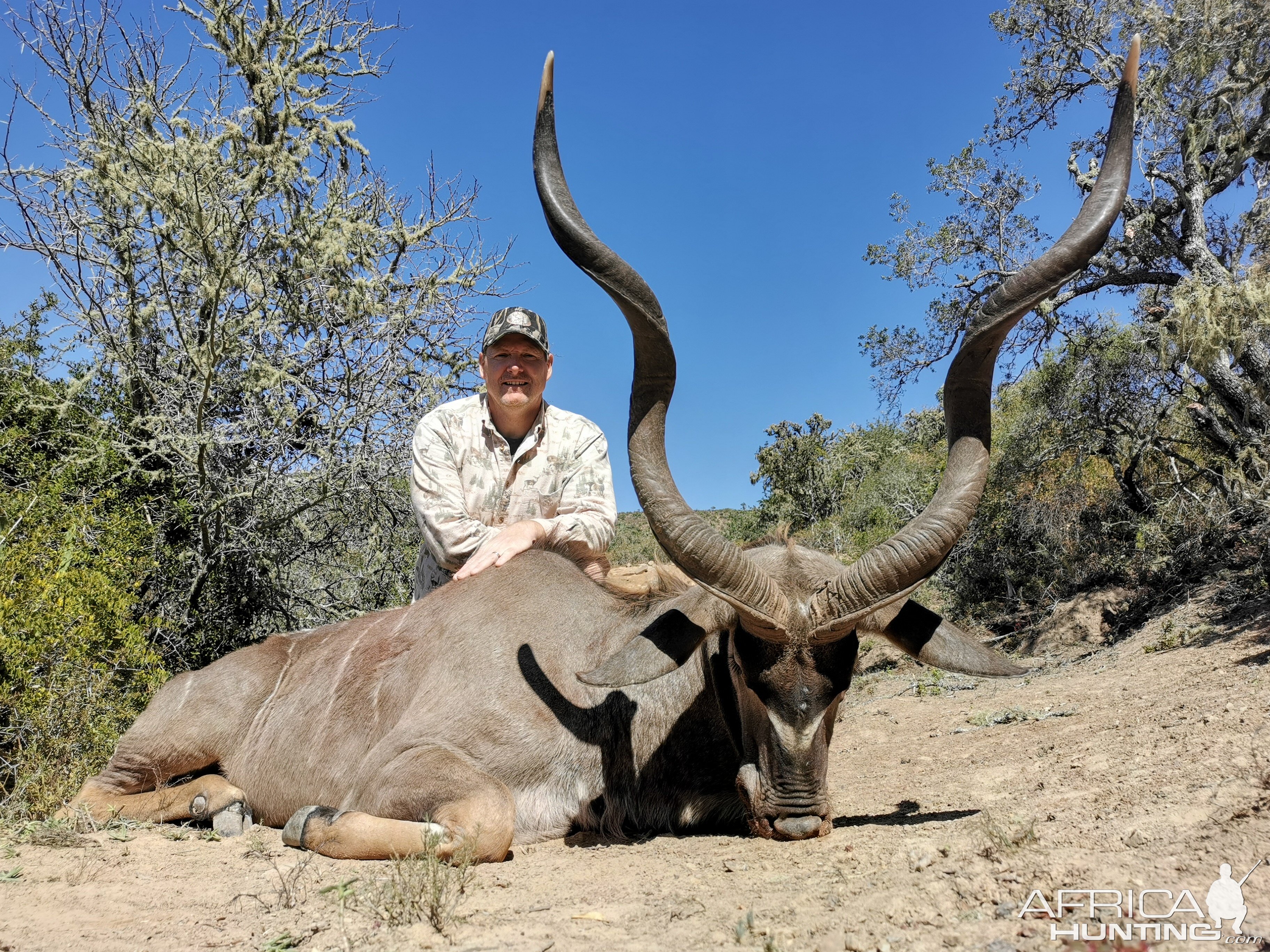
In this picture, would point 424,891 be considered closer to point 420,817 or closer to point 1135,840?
point 420,817

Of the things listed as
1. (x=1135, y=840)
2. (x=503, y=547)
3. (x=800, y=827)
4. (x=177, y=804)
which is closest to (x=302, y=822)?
(x=177, y=804)

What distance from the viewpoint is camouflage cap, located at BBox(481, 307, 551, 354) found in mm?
6000

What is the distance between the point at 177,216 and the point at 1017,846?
8353mm

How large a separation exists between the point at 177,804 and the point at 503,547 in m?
2.38

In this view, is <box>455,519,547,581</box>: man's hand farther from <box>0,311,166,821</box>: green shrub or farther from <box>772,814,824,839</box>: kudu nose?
<box>0,311,166,821</box>: green shrub

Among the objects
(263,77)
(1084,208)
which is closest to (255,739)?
(1084,208)

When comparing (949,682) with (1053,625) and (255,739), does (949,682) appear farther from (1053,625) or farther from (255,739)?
(255,739)

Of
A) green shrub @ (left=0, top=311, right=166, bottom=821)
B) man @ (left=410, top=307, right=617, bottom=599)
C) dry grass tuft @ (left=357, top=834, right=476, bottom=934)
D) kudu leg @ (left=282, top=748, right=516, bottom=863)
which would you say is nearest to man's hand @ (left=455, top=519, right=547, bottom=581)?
man @ (left=410, top=307, right=617, bottom=599)

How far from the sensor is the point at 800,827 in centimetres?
355

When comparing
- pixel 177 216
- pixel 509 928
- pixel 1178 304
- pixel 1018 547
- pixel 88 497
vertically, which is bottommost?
pixel 509 928

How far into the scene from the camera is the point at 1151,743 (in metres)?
4.05

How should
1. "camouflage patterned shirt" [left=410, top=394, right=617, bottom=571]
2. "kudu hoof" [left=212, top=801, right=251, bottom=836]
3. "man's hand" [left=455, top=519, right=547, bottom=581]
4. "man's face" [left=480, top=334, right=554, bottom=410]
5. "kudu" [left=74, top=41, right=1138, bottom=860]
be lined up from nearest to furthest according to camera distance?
"kudu" [left=74, top=41, right=1138, bottom=860] → "kudu hoof" [left=212, top=801, right=251, bottom=836] → "man's hand" [left=455, top=519, right=547, bottom=581] → "camouflage patterned shirt" [left=410, top=394, right=617, bottom=571] → "man's face" [left=480, top=334, right=554, bottom=410]

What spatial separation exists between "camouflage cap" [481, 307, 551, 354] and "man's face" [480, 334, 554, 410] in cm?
2

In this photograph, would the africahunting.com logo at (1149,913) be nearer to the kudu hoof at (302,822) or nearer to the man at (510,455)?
the kudu hoof at (302,822)
